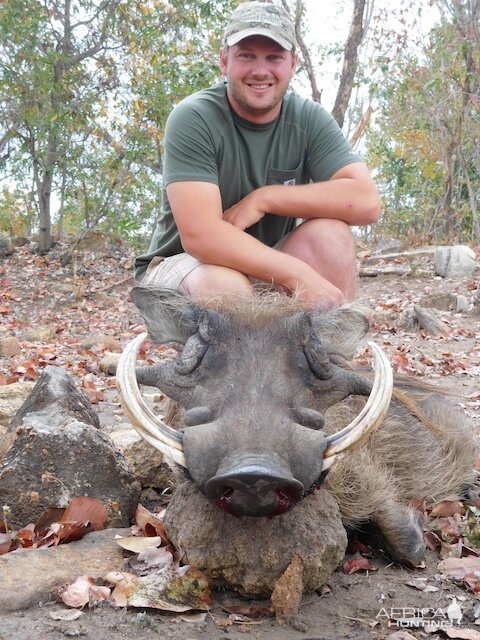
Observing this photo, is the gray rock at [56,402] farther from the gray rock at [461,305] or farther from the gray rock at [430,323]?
the gray rock at [461,305]

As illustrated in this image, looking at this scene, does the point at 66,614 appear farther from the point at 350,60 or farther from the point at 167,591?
the point at 350,60

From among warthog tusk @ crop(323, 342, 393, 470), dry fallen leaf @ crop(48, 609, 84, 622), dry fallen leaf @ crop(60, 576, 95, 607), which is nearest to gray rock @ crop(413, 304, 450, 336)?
warthog tusk @ crop(323, 342, 393, 470)

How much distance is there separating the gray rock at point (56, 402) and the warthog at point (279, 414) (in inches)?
19.0

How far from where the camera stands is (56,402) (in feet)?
8.66

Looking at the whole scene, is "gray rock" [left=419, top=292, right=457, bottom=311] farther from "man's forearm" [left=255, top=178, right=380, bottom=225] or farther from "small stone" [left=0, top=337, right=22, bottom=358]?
"man's forearm" [left=255, top=178, right=380, bottom=225]

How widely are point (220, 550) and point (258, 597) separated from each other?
157 millimetres

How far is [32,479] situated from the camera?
7.57 feet

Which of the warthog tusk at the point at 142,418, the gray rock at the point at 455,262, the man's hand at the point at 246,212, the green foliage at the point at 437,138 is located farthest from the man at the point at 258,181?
the green foliage at the point at 437,138

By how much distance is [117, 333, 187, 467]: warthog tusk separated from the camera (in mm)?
1808

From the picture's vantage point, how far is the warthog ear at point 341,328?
2.34 m

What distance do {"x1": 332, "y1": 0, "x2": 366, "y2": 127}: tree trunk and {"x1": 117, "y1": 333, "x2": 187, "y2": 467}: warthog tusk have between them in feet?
31.0

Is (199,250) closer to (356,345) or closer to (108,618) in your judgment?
(356,345)

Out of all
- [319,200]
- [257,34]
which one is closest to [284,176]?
[319,200]

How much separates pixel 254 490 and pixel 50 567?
0.67 m
